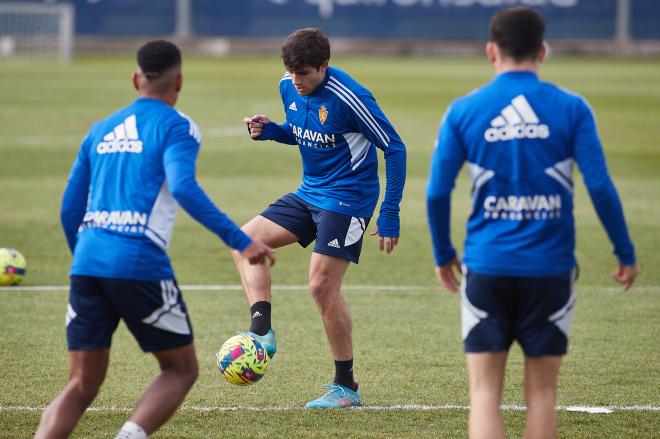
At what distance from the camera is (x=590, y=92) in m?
36.2

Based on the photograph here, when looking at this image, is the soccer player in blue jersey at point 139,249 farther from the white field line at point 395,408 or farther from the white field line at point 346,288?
the white field line at point 346,288

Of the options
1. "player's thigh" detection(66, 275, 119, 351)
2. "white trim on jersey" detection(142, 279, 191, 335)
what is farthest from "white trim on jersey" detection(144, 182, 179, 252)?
"player's thigh" detection(66, 275, 119, 351)

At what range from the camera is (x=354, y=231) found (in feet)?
23.5

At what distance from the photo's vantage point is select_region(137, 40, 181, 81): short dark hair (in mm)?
5121

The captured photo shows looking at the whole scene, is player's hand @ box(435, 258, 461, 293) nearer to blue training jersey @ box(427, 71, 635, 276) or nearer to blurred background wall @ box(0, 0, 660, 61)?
blue training jersey @ box(427, 71, 635, 276)

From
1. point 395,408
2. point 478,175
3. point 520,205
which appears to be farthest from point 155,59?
point 395,408

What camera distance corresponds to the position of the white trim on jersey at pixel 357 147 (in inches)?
284

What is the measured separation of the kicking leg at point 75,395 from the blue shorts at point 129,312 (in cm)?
6

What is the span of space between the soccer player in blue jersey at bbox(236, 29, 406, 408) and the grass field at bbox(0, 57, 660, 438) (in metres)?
0.52

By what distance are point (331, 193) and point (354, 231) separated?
0.98 feet

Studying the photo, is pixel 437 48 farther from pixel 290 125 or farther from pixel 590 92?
pixel 290 125

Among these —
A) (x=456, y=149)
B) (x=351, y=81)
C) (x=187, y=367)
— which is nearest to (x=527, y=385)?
(x=456, y=149)

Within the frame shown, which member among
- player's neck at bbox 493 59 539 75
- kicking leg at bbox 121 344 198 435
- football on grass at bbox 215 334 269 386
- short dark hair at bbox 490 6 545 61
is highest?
short dark hair at bbox 490 6 545 61

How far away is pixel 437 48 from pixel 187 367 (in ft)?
218
